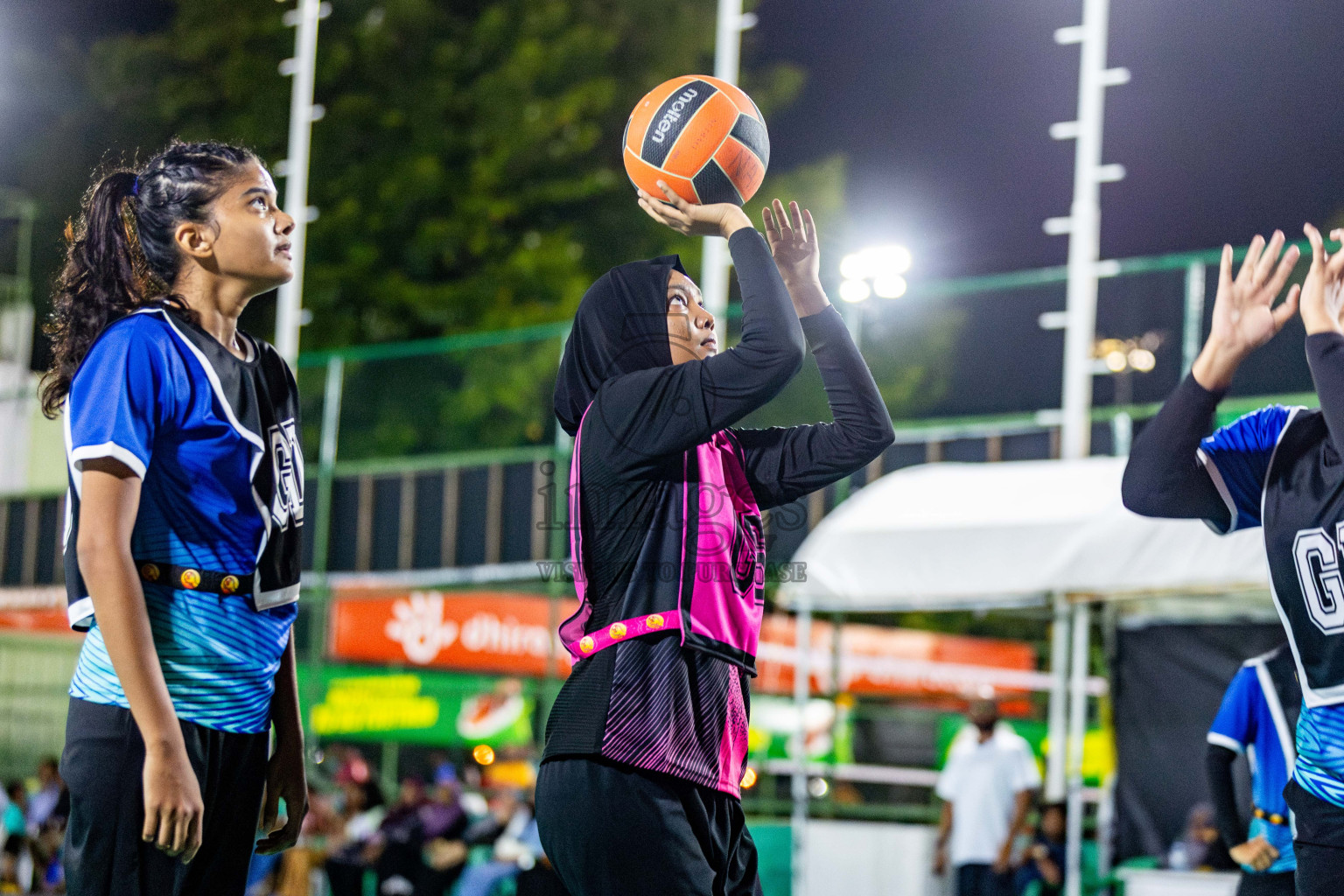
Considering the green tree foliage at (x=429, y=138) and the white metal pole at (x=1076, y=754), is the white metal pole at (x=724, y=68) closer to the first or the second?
the white metal pole at (x=1076, y=754)

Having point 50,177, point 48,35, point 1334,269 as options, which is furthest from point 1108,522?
point 48,35

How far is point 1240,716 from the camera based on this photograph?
19.8 ft

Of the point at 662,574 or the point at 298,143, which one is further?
the point at 298,143

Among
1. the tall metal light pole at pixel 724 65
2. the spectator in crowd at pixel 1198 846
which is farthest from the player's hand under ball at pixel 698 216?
the tall metal light pole at pixel 724 65

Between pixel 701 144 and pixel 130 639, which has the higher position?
pixel 701 144

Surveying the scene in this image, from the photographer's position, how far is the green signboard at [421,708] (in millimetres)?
13250

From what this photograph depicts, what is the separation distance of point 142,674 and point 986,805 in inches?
326

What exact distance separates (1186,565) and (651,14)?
2043 centimetres

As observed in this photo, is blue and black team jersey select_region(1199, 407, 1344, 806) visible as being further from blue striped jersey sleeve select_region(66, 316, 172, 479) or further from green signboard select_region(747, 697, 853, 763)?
green signboard select_region(747, 697, 853, 763)

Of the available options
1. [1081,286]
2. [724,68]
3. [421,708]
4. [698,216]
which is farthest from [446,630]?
[698,216]

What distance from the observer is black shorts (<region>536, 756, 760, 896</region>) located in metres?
2.63

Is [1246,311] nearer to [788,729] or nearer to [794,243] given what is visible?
[794,243]

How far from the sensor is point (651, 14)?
26578 millimetres

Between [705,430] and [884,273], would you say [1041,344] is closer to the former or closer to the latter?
[884,273]
